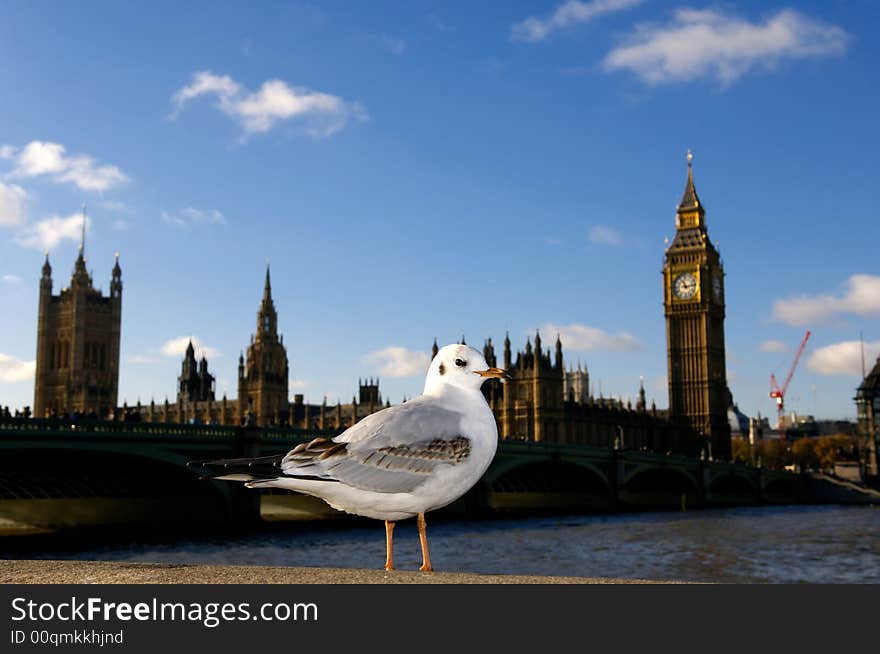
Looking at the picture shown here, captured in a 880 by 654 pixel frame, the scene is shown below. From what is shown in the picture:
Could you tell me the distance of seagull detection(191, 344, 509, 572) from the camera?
5.23 meters

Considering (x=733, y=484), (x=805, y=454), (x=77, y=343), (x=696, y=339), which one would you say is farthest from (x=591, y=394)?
(x=77, y=343)

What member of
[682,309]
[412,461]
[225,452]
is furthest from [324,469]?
[682,309]

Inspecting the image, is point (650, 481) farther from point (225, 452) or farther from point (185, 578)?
point (185, 578)

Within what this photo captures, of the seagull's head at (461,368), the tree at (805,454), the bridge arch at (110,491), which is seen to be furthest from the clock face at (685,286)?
the seagull's head at (461,368)

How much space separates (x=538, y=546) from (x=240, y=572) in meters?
32.1

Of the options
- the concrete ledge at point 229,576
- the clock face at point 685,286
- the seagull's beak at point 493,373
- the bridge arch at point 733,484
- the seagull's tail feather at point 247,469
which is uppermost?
the clock face at point 685,286

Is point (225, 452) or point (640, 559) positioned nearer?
point (640, 559)

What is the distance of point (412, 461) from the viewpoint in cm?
525

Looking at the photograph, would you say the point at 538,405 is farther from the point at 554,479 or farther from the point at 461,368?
the point at 461,368

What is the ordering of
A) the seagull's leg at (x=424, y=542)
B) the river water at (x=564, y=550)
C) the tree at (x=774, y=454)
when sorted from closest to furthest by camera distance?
the seagull's leg at (x=424, y=542) → the river water at (x=564, y=550) → the tree at (x=774, y=454)

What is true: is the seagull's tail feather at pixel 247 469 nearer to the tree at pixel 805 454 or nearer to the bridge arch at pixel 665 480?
the bridge arch at pixel 665 480

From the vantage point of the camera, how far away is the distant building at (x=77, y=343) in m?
124

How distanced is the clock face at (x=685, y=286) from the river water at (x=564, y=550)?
80831 mm
